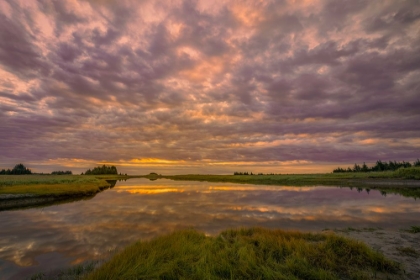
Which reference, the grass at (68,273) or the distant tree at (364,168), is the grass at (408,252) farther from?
the distant tree at (364,168)

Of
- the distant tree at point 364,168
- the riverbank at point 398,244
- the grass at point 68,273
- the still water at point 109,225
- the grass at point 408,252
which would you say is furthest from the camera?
the distant tree at point 364,168

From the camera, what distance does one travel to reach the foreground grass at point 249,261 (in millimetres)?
7973

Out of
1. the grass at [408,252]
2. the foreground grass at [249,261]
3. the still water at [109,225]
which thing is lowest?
the still water at [109,225]

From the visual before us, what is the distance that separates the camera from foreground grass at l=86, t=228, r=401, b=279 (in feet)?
26.2

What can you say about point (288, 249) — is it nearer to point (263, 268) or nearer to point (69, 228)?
point (263, 268)

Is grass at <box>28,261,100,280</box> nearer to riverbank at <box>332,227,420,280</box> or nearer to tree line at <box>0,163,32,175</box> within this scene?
riverbank at <box>332,227,420,280</box>


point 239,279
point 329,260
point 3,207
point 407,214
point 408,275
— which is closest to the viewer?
point 239,279

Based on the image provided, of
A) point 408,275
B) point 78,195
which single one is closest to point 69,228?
point 408,275

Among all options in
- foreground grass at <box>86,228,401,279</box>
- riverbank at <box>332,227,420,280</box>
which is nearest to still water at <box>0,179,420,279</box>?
riverbank at <box>332,227,420,280</box>

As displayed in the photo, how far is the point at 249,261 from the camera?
8984mm

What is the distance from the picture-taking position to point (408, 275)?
8258mm

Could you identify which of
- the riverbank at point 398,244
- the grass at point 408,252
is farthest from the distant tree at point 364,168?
the grass at point 408,252

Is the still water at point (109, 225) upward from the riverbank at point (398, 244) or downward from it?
downward

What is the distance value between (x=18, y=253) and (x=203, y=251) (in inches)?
417
